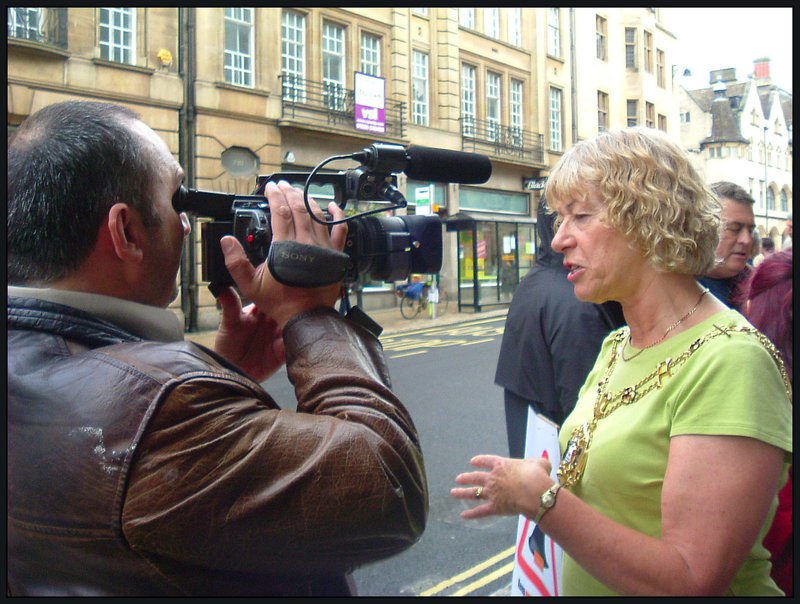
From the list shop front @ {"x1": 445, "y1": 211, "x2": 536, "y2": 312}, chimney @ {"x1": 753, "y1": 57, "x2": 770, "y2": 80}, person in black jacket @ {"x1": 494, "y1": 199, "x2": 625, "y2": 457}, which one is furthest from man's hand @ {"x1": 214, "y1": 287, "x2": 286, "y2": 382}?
chimney @ {"x1": 753, "y1": 57, "x2": 770, "y2": 80}

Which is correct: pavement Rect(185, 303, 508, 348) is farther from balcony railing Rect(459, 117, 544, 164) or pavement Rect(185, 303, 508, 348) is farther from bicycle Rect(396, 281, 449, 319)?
balcony railing Rect(459, 117, 544, 164)

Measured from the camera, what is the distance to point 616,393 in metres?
1.55

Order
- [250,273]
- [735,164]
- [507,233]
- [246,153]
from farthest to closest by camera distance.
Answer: [735,164]
[507,233]
[246,153]
[250,273]

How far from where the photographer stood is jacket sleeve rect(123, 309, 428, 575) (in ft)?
2.97

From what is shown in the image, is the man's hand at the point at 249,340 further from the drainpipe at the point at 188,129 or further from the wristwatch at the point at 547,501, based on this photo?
the drainpipe at the point at 188,129

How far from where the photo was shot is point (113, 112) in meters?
1.14

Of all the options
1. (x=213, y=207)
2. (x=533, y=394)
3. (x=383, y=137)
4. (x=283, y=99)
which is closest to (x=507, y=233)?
(x=383, y=137)

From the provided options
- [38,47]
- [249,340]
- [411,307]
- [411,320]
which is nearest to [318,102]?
[411,307]

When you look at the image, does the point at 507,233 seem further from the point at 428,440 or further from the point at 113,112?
the point at 113,112

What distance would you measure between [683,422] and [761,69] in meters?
66.1

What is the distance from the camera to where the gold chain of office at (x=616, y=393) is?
136cm

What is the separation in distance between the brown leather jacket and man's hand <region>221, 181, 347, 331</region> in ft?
0.81

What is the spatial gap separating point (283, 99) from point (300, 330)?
15.6 meters

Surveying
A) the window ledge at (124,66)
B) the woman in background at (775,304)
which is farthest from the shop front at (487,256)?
the woman in background at (775,304)
